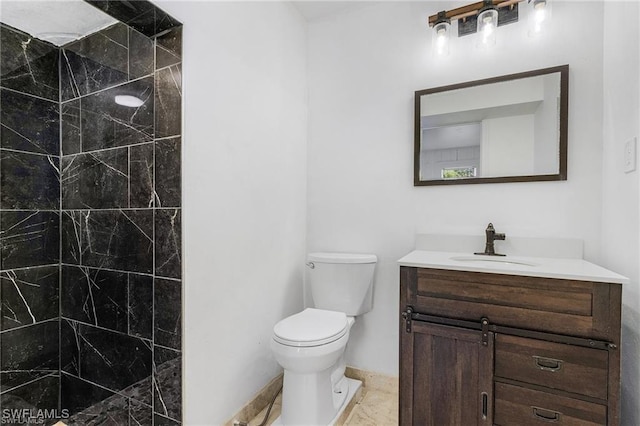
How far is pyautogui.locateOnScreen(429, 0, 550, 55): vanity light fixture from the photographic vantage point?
1.62m

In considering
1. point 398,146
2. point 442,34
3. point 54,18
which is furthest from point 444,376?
point 54,18

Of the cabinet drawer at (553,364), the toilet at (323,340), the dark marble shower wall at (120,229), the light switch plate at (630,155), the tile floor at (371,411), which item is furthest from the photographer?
the tile floor at (371,411)

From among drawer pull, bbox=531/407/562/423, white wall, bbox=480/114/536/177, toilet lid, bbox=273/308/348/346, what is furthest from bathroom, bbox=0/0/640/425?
drawer pull, bbox=531/407/562/423

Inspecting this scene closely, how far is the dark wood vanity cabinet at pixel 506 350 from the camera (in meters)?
1.13

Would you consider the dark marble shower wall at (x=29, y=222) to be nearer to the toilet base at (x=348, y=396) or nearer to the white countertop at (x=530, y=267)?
the toilet base at (x=348, y=396)

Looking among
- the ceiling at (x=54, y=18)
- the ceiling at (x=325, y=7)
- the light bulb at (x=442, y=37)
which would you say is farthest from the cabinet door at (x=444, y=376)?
the ceiling at (x=54, y=18)

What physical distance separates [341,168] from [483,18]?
3.71 feet

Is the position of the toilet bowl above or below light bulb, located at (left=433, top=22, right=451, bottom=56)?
below

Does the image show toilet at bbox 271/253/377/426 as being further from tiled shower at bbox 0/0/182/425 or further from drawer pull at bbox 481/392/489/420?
drawer pull at bbox 481/392/489/420

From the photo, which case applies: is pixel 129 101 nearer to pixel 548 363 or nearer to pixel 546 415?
pixel 548 363

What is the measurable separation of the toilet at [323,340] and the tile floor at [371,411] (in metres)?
0.08

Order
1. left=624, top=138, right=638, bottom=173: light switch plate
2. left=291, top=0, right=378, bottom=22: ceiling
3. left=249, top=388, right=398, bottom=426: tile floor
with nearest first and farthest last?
1. left=624, top=138, right=638, bottom=173: light switch plate
2. left=249, top=388, right=398, bottom=426: tile floor
3. left=291, top=0, right=378, bottom=22: ceiling

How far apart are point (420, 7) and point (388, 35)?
9.1 inches

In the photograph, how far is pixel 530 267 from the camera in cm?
130
